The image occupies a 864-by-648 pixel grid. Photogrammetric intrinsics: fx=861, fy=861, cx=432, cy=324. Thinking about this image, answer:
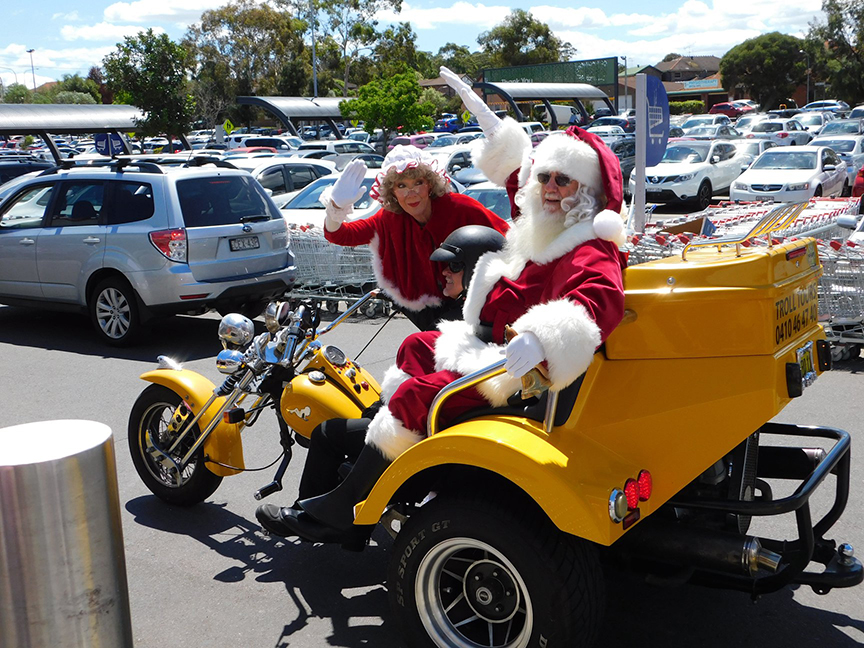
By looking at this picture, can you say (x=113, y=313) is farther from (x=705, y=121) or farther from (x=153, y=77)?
(x=705, y=121)

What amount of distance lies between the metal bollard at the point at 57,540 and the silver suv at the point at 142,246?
598cm

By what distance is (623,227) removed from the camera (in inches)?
124

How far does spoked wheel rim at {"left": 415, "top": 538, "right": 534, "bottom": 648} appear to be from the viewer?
3.07 m

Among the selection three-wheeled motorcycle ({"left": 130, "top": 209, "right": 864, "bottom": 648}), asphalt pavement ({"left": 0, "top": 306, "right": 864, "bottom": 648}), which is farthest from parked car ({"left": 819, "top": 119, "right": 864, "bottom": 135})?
three-wheeled motorcycle ({"left": 130, "top": 209, "right": 864, "bottom": 648})

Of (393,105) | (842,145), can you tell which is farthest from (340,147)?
(842,145)

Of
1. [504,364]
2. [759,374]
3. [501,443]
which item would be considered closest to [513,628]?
[501,443]

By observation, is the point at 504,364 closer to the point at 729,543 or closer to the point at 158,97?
→ the point at 729,543

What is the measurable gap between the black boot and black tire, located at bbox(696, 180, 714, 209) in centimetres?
1889

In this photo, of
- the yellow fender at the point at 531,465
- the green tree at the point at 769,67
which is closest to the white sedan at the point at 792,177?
the yellow fender at the point at 531,465

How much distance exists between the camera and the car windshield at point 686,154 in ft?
71.0

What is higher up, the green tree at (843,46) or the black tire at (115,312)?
the green tree at (843,46)

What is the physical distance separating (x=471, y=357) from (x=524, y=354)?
0.54m

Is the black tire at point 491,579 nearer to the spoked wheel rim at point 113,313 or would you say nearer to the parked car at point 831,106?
the spoked wheel rim at point 113,313

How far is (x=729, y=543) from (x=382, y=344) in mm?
6189
